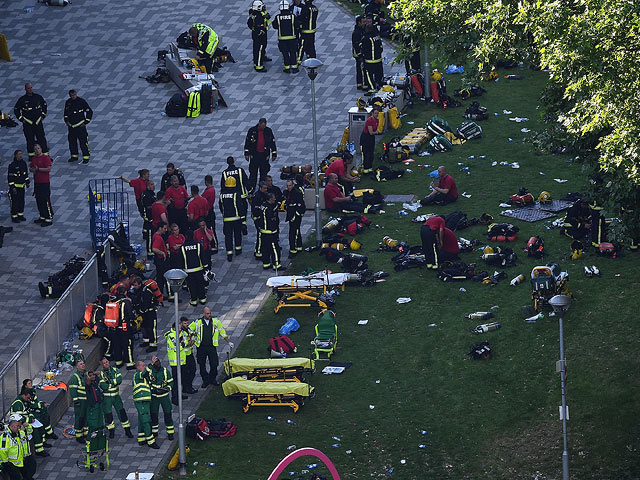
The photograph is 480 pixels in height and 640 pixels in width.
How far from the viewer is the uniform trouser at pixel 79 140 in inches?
1676

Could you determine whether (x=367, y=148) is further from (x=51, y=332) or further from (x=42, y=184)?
(x=51, y=332)

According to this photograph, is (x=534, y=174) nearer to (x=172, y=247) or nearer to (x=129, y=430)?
(x=172, y=247)

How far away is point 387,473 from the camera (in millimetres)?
28562

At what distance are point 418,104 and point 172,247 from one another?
13.7m

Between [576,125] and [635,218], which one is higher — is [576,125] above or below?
above

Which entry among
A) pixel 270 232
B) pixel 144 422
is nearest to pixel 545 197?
pixel 270 232

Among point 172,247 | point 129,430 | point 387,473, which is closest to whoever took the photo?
point 387,473

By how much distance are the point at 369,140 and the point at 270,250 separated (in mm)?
6086

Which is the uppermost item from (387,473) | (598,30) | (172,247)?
(598,30)

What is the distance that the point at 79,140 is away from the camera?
43094 millimetres

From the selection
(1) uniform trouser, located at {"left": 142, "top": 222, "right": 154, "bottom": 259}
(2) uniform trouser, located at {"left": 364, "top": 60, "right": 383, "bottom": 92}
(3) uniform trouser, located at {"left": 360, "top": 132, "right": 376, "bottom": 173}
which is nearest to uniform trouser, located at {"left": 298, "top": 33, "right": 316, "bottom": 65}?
(2) uniform trouser, located at {"left": 364, "top": 60, "right": 383, "bottom": 92}

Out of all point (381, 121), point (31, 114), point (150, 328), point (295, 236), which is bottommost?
point (150, 328)

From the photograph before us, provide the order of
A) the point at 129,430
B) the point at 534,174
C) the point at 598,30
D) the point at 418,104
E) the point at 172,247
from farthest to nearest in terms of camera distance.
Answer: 1. the point at 418,104
2. the point at 534,174
3. the point at 172,247
4. the point at 129,430
5. the point at 598,30

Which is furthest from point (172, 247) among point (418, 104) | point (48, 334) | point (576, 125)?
point (418, 104)
